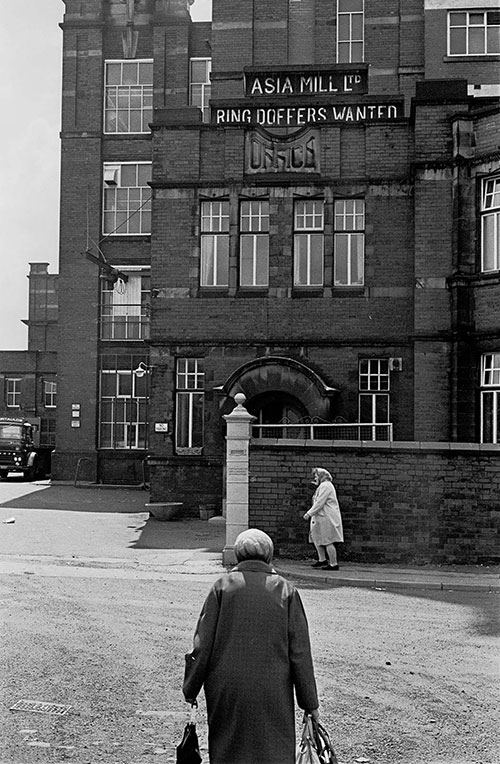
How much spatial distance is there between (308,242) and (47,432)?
3166 cm

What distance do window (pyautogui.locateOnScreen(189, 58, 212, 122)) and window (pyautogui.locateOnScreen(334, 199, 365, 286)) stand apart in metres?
15.5

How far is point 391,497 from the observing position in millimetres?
15805

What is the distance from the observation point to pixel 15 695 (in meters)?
7.61

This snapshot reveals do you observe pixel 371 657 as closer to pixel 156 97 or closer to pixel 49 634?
pixel 49 634

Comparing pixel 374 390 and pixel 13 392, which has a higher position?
pixel 13 392

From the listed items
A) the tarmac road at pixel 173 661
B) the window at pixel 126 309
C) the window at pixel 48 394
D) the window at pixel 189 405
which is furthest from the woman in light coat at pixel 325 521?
the window at pixel 48 394

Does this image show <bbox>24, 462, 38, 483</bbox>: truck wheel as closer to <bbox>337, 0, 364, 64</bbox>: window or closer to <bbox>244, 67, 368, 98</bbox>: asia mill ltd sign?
<bbox>337, 0, 364, 64</bbox>: window

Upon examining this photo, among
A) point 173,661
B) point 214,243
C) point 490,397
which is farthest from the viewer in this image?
point 214,243

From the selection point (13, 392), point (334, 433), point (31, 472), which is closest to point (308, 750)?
point (334, 433)

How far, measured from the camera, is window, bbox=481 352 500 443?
65.9 feet

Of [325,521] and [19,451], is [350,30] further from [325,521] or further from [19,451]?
[19,451]

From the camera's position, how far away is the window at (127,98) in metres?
36.7

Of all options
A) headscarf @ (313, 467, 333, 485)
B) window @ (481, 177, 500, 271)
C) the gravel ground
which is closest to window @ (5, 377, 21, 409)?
window @ (481, 177, 500, 271)

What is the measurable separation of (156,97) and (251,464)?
23.4m
